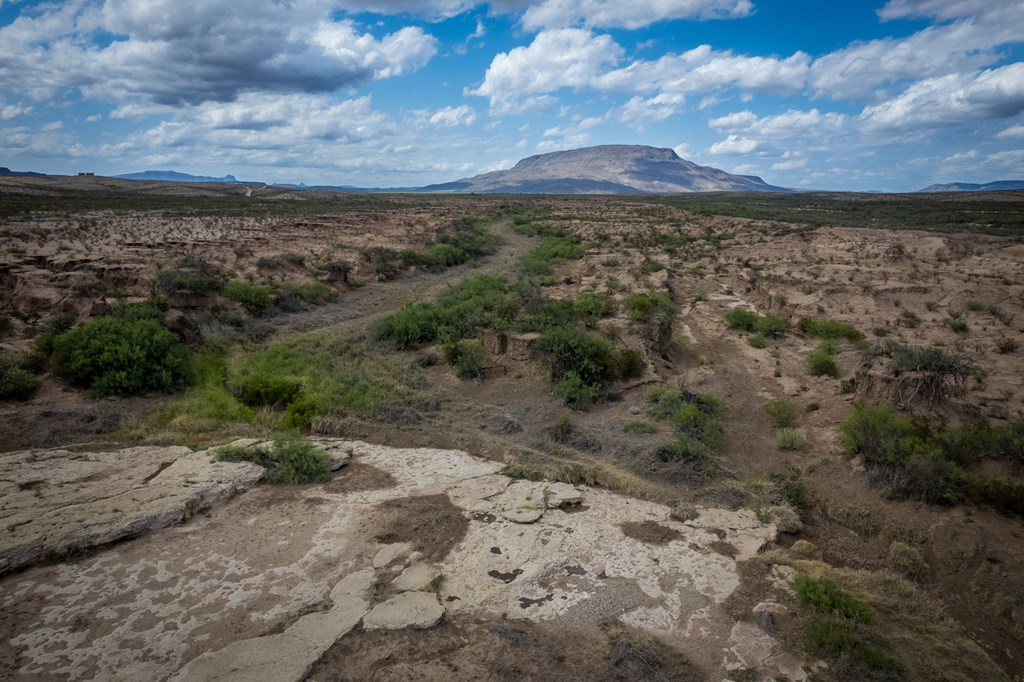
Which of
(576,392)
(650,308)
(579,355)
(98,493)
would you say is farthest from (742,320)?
(98,493)

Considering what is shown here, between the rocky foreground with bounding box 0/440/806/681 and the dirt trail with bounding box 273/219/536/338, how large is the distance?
10019 millimetres

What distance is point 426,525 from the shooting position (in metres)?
7.32

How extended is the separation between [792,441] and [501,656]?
8126 mm

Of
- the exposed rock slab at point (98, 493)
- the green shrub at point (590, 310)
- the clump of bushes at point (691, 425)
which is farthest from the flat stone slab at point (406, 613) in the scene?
the green shrub at point (590, 310)

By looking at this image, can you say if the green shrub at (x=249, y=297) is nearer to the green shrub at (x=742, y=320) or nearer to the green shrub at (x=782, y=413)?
the green shrub at (x=782, y=413)

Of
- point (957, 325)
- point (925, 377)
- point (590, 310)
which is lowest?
point (925, 377)

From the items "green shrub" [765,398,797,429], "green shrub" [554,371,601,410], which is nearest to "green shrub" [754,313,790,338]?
"green shrub" [765,398,797,429]

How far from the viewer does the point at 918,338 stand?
16266 millimetres

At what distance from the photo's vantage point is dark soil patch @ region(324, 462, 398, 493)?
835 cm

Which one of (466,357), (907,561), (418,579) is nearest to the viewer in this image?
(418,579)

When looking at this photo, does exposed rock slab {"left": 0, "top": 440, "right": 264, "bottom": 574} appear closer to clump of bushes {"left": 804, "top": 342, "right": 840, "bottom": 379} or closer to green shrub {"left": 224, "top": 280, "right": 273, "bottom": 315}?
green shrub {"left": 224, "top": 280, "right": 273, "bottom": 315}

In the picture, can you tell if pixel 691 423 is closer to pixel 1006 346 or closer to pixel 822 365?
pixel 822 365

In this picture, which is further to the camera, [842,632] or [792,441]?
[792,441]

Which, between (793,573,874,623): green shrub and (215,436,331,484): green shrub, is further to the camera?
(215,436,331,484): green shrub
